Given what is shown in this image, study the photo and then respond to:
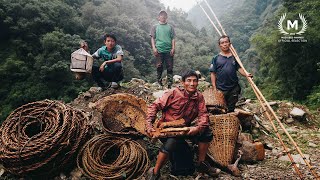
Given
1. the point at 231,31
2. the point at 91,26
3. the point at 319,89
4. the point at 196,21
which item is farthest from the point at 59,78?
the point at 196,21

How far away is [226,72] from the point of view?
406 centimetres

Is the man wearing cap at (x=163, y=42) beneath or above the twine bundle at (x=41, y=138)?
above

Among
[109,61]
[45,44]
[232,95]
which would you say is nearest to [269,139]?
[232,95]

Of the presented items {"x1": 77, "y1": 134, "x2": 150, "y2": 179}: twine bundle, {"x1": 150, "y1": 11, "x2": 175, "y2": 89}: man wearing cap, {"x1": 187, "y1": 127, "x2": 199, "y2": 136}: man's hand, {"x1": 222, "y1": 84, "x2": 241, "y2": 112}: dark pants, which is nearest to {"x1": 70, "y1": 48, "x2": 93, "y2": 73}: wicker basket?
{"x1": 77, "y1": 134, "x2": 150, "y2": 179}: twine bundle

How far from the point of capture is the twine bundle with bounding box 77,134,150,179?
3.16 meters

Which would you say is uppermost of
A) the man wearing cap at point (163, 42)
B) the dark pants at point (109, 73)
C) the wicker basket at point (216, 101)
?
the man wearing cap at point (163, 42)

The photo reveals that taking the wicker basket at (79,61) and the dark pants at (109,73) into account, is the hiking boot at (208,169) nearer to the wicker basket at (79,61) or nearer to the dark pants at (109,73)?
the wicker basket at (79,61)

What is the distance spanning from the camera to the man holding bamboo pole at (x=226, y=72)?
4055 millimetres

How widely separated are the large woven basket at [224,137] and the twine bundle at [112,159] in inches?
38.1

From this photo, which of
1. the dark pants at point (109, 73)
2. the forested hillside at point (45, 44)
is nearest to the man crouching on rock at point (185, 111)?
the dark pants at point (109, 73)

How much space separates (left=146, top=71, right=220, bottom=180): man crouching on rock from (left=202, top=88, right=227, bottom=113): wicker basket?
86 cm

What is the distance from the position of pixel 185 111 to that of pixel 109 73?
256 centimetres

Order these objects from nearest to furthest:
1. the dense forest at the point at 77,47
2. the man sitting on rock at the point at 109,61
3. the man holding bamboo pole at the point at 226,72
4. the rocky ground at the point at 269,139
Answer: the rocky ground at the point at 269,139 → the man holding bamboo pole at the point at 226,72 → the man sitting on rock at the point at 109,61 → the dense forest at the point at 77,47

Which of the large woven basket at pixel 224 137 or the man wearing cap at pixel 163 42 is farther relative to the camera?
the man wearing cap at pixel 163 42
